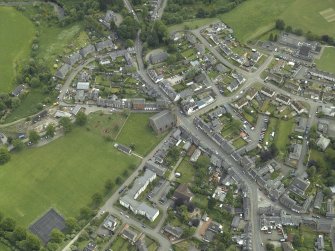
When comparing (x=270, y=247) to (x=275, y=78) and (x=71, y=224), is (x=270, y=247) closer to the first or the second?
(x=71, y=224)

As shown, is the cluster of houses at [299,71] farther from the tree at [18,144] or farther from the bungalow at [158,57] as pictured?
the tree at [18,144]

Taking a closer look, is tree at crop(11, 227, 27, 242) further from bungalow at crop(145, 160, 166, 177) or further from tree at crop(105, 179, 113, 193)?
bungalow at crop(145, 160, 166, 177)

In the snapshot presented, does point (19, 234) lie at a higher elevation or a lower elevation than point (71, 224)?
higher

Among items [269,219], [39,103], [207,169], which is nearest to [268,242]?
[269,219]

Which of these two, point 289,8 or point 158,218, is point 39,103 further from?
point 289,8

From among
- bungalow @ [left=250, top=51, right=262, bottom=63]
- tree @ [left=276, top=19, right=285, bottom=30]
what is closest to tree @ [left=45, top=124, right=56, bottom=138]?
bungalow @ [left=250, top=51, right=262, bottom=63]

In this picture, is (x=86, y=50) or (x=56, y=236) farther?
(x=86, y=50)

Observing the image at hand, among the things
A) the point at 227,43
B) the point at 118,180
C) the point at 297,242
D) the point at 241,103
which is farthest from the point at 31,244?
the point at 227,43
